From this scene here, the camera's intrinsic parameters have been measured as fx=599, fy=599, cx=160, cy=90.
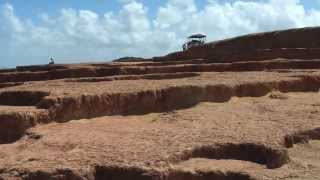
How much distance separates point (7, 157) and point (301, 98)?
7.84 m

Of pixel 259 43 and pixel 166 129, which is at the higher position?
pixel 259 43

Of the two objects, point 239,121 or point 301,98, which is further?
point 301,98

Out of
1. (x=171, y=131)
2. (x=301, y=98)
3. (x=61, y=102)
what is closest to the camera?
(x=171, y=131)

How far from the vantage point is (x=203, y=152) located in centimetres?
857

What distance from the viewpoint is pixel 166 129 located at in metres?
10.1

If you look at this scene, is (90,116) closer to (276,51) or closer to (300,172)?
(300,172)

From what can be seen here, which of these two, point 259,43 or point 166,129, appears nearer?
point 166,129

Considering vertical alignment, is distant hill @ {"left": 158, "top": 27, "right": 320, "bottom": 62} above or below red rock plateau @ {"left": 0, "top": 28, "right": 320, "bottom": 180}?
above

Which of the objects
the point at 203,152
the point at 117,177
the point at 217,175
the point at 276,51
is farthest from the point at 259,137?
the point at 276,51

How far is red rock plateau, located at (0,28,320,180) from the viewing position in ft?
25.6

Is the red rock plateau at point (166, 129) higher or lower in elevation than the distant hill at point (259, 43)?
lower

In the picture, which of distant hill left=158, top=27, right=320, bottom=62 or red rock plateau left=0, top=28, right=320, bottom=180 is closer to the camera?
red rock plateau left=0, top=28, right=320, bottom=180

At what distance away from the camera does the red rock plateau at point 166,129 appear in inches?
307

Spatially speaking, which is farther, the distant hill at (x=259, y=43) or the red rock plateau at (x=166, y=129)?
the distant hill at (x=259, y=43)
